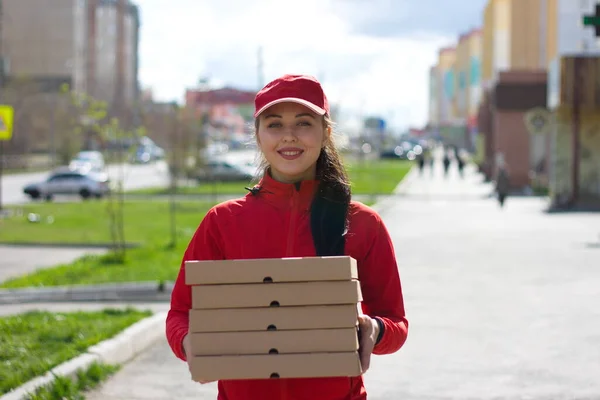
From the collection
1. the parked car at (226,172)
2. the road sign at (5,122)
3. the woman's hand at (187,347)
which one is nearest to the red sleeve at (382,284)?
the woman's hand at (187,347)

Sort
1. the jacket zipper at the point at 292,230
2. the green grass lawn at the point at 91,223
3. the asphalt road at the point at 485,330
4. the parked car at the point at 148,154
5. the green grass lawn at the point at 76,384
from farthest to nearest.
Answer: the parked car at the point at 148,154, the green grass lawn at the point at 91,223, the asphalt road at the point at 485,330, the green grass lawn at the point at 76,384, the jacket zipper at the point at 292,230

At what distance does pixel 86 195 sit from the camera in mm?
48219

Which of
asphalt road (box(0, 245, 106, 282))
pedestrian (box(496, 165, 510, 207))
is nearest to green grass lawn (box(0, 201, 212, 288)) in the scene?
asphalt road (box(0, 245, 106, 282))

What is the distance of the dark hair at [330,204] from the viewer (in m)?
3.72

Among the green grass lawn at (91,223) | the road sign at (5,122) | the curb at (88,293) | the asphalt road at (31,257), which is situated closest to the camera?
the curb at (88,293)

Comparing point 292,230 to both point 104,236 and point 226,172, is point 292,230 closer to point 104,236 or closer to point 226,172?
point 104,236

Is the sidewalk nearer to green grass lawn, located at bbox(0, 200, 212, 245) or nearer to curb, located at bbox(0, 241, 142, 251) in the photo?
curb, located at bbox(0, 241, 142, 251)

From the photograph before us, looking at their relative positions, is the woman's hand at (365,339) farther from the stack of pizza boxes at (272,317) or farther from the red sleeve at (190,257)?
the red sleeve at (190,257)

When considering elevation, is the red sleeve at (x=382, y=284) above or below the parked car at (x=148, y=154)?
above

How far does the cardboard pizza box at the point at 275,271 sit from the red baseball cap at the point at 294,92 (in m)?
0.54

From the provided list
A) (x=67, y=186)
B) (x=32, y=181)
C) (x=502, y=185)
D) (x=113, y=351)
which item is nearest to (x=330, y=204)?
(x=113, y=351)

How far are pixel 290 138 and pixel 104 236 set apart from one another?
2159cm

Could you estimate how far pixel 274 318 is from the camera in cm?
343

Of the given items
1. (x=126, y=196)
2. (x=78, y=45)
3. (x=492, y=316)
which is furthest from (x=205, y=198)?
(x=78, y=45)
